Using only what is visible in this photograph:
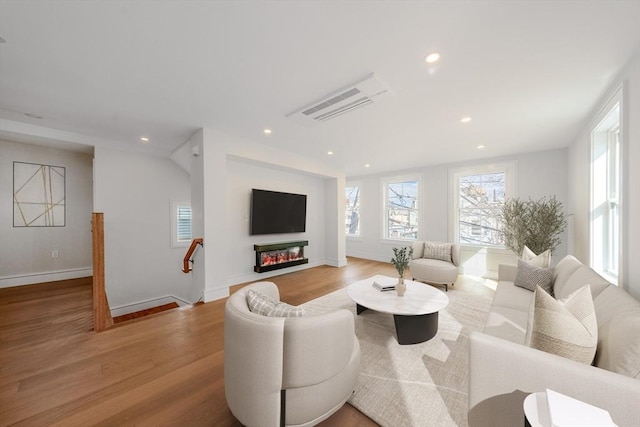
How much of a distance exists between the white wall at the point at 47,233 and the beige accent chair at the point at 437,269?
6.48 m

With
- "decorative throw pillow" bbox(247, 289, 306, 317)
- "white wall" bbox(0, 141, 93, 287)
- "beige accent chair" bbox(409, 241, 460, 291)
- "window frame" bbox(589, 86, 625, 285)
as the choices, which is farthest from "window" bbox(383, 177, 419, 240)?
"white wall" bbox(0, 141, 93, 287)

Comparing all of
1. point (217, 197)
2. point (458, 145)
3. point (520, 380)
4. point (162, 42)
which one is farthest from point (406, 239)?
point (162, 42)

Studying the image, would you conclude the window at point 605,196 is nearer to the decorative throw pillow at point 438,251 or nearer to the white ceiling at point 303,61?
the white ceiling at point 303,61

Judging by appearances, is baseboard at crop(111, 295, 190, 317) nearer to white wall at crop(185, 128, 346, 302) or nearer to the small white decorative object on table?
white wall at crop(185, 128, 346, 302)

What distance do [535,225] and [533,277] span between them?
183cm

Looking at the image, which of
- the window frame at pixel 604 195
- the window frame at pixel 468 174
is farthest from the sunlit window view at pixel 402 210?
the window frame at pixel 604 195

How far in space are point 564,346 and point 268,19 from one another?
Answer: 2523mm

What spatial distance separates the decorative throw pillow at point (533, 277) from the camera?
249cm

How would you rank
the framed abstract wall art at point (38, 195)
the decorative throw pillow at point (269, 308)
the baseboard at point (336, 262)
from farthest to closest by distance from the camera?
the baseboard at point (336, 262), the framed abstract wall art at point (38, 195), the decorative throw pillow at point (269, 308)

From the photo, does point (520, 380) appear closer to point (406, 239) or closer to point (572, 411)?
point (572, 411)

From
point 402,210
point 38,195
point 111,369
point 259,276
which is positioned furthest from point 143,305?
point 402,210

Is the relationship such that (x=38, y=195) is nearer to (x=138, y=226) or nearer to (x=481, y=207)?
(x=138, y=226)

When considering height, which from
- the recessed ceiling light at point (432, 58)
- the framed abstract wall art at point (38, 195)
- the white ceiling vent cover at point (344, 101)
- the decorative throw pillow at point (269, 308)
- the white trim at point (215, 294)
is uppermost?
the recessed ceiling light at point (432, 58)

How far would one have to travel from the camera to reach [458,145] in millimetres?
4020
